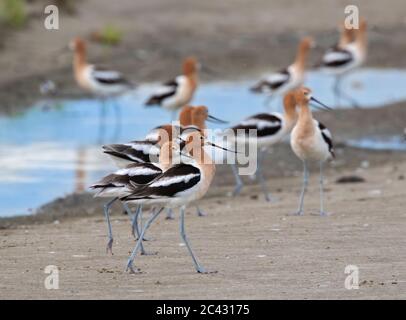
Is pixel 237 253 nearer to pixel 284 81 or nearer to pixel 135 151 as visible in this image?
pixel 135 151

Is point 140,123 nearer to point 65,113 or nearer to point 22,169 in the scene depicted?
point 65,113

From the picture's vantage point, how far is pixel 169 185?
8.08m

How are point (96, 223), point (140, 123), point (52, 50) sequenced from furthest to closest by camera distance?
1. point (52, 50)
2. point (140, 123)
3. point (96, 223)

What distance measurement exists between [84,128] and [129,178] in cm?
889

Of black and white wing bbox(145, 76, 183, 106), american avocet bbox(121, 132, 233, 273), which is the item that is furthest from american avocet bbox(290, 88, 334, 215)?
black and white wing bbox(145, 76, 183, 106)

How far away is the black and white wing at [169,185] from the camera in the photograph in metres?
8.07

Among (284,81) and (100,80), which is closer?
(284,81)

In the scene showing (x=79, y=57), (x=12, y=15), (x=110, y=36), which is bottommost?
(x=79, y=57)

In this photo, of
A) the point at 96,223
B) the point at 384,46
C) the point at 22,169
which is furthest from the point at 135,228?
the point at 384,46

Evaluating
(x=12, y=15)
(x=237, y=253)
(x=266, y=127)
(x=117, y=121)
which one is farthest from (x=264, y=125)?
(x=12, y=15)

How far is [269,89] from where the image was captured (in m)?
18.2

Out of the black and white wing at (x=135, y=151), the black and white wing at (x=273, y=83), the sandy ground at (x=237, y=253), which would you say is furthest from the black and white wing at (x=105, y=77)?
the black and white wing at (x=135, y=151)

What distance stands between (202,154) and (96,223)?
112 inches

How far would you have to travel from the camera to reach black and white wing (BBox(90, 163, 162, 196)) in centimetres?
856
